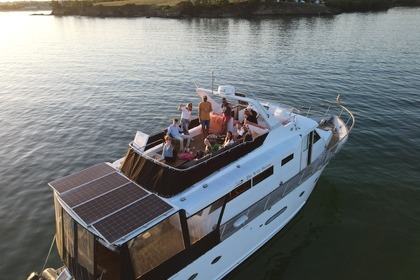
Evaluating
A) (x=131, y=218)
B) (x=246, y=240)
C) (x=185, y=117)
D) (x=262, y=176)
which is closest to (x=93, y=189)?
(x=131, y=218)

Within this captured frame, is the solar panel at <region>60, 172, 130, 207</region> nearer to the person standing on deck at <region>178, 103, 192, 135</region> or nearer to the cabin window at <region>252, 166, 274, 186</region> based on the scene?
the person standing on deck at <region>178, 103, 192, 135</region>

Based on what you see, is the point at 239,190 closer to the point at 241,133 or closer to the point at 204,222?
the point at 204,222

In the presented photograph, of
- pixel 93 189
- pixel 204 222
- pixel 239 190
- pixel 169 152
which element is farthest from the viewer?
pixel 169 152

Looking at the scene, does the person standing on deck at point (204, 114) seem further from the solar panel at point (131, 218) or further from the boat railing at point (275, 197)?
the solar panel at point (131, 218)

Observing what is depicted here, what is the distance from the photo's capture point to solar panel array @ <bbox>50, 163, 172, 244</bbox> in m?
8.33

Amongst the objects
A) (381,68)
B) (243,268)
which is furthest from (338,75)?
(243,268)

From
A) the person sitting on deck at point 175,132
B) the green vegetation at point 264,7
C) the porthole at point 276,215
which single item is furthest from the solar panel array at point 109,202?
the green vegetation at point 264,7

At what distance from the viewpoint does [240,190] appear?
11375 mm

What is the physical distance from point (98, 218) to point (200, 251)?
3.30 meters

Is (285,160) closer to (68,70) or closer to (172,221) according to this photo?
(172,221)

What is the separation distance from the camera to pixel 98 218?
28.2ft

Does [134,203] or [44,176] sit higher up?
[134,203]

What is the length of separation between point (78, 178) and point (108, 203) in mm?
1890

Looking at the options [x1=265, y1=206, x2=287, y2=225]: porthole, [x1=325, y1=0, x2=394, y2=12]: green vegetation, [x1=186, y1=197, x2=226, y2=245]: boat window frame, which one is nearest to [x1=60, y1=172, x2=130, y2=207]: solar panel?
[x1=186, y1=197, x2=226, y2=245]: boat window frame
